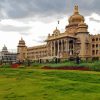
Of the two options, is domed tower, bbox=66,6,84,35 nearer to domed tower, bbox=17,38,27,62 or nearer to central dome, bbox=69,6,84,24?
central dome, bbox=69,6,84,24

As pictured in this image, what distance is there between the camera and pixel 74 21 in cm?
9838

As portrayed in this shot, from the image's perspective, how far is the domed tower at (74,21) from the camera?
96.7 m

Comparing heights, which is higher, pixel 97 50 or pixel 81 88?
pixel 97 50

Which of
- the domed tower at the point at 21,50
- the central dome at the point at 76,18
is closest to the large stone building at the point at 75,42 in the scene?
the central dome at the point at 76,18

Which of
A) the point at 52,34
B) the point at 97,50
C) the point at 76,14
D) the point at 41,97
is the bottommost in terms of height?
the point at 41,97

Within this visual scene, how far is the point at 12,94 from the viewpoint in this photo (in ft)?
47.6

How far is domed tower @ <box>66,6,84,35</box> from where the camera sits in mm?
96650

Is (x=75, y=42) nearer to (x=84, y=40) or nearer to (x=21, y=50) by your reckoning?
(x=84, y=40)

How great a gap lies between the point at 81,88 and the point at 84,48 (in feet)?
246

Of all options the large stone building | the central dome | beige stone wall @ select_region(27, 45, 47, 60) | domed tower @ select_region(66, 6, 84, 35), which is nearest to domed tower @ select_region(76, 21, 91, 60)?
the large stone building

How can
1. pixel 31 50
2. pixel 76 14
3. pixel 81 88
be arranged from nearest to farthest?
pixel 81 88
pixel 76 14
pixel 31 50

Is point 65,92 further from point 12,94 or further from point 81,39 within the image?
point 81,39

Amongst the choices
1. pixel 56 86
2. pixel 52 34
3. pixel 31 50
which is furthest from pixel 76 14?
pixel 56 86

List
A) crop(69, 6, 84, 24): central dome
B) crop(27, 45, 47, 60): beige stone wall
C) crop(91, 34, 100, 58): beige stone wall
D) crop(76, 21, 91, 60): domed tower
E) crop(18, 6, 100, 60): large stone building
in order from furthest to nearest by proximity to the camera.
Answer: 1. crop(27, 45, 47, 60): beige stone wall
2. crop(69, 6, 84, 24): central dome
3. crop(91, 34, 100, 58): beige stone wall
4. crop(18, 6, 100, 60): large stone building
5. crop(76, 21, 91, 60): domed tower
